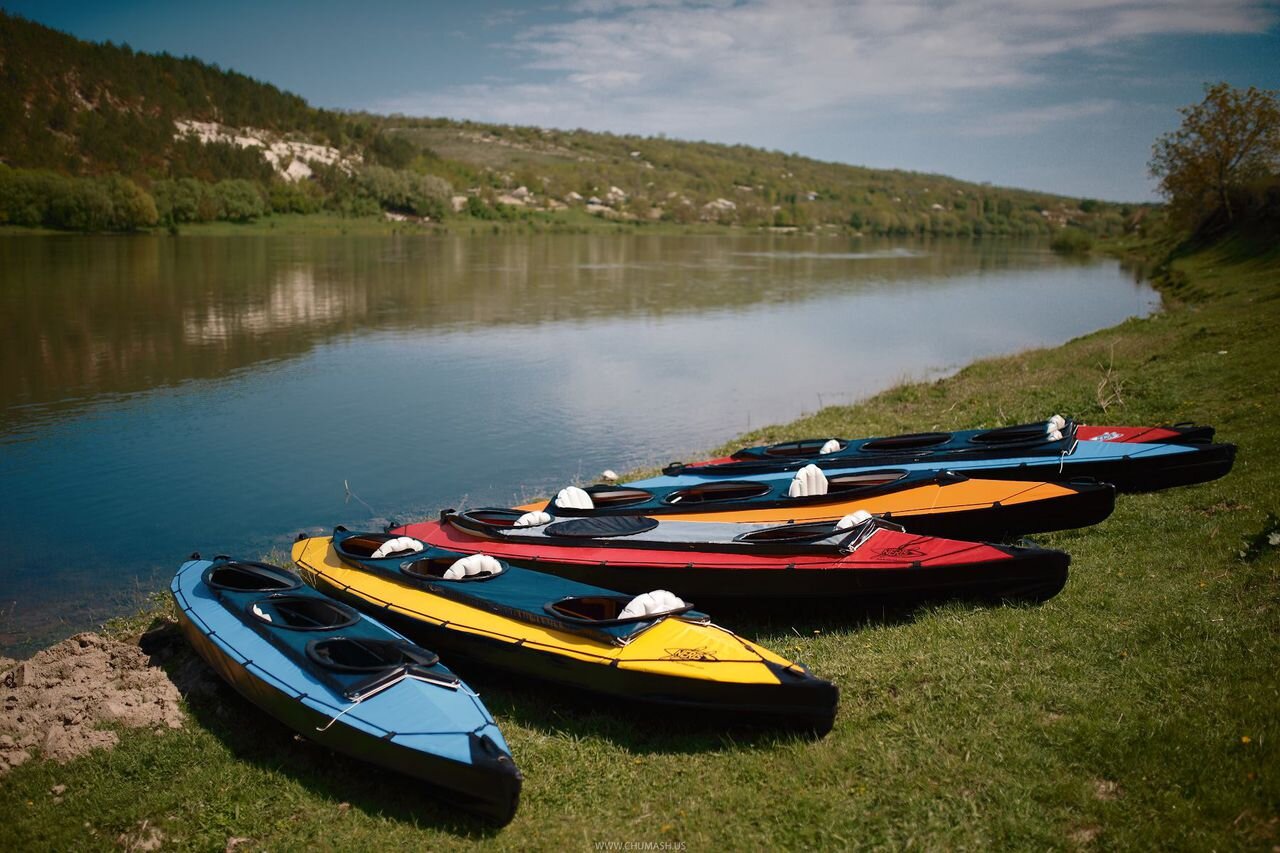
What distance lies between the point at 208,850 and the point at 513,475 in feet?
36.2

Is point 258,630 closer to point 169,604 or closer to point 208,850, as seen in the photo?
point 208,850

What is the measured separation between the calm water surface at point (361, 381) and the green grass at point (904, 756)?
4989mm

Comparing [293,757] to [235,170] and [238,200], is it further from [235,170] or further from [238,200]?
[235,170]

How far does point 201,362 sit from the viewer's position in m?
26.8

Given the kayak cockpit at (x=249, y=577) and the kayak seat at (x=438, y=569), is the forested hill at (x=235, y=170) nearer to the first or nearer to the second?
the kayak cockpit at (x=249, y=577)

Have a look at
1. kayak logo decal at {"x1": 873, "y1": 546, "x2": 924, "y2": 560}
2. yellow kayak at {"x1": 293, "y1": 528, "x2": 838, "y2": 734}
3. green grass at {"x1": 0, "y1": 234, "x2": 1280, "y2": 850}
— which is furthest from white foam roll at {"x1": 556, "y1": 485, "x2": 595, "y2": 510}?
kayak logo decal at {"x1": 873, "y1": 546, "x2": 924, "y2": 560}

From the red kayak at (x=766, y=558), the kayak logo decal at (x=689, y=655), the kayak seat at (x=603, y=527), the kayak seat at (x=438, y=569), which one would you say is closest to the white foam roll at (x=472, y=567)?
the kayak seat at (x=438, y=569)

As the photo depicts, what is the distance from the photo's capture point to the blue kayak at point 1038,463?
11.4 m

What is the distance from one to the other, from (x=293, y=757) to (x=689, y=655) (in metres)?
3.65

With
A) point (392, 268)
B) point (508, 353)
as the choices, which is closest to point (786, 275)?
point (392, 268)

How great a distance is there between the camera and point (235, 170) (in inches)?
4429

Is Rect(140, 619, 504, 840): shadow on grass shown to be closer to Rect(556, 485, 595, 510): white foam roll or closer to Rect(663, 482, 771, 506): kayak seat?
Rect(556, 485, 595, 510): white foam roll

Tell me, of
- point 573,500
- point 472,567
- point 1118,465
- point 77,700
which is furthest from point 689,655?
point 1118,465

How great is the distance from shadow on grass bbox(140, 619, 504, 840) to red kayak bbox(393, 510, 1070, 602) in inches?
128
